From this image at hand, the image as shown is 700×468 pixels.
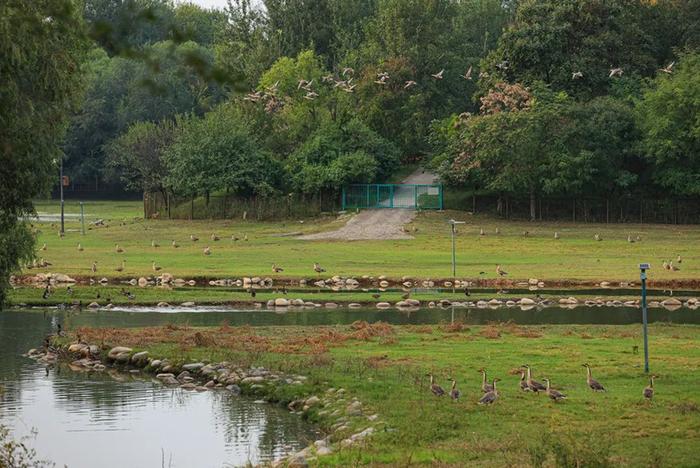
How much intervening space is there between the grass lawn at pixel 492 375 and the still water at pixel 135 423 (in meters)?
1.65

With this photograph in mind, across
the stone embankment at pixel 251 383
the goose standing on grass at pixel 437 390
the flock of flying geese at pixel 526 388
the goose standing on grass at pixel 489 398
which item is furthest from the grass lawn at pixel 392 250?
the goose standing on grass at pixel 489 398

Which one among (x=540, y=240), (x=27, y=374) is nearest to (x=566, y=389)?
(x=27, y=374)

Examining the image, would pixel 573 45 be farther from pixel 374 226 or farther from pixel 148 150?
pixel 148 150

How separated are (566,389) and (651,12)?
83.8m

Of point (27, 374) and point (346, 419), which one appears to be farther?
point (27, 374)

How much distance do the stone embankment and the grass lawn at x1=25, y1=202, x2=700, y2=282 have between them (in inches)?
1062

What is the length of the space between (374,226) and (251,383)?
2393 inches

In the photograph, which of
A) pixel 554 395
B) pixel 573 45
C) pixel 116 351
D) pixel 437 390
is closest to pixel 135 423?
pixel 437 390

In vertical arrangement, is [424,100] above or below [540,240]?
above

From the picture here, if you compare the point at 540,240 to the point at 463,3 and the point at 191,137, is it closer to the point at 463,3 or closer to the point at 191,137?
the point at 191,137

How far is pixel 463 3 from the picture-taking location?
139875 mm

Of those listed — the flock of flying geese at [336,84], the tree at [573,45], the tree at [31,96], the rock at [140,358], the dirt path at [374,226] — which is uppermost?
the tree at [573,45]

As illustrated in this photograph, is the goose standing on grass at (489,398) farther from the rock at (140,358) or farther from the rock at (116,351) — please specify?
the rock at (116,351)

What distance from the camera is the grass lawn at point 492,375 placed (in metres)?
20.9
